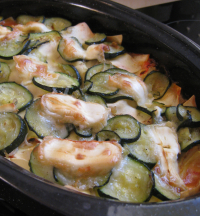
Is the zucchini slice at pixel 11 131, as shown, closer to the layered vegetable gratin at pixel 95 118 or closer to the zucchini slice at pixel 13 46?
the layered vegetable gratin at pixel 95 118

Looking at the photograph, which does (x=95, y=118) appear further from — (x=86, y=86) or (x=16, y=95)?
(x=16, y=95)

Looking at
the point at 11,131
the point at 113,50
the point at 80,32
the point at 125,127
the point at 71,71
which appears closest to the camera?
Answer: the point at 11,131

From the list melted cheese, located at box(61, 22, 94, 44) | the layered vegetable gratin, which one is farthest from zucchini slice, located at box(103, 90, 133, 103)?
melted cheese, located at box(61, 22, 94, 44)

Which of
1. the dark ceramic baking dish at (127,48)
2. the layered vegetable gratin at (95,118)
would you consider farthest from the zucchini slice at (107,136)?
the dark ceramic baking dish at (127,48)

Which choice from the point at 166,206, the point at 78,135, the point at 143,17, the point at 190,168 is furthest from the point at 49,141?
the point at 143,17

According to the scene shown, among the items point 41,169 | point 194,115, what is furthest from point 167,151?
point 41,169

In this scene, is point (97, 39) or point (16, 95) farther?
point (97, 39)

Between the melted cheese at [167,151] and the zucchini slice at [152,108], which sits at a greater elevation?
the zucchini slice at [152,108]

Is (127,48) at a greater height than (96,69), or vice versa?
(127,48)
